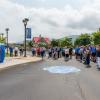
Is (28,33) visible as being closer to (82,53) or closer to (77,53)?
(77,53)

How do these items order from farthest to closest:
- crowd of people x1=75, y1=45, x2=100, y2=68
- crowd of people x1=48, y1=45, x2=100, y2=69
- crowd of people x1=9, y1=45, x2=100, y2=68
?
crowd of people x1=9, y1=45, x2=100, y2=68 → crowd of people x1=48, y1=45, x2=100, y2=69 → crowd of people x1=75, y1=45, x2=100, y2=68

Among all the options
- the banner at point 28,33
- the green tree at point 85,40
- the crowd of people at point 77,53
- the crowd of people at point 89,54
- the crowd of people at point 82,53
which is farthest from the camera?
the green tree at point 85,40

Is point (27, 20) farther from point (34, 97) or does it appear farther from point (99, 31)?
point (99, 31)

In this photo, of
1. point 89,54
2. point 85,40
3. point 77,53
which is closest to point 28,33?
point 77,53

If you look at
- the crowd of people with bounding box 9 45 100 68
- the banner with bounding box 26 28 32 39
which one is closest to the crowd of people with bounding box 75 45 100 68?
the crowd of people with bounding box 9 45 100 68

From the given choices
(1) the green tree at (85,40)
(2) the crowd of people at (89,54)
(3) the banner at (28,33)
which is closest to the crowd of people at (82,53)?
(2) the crowd of people at (89,54)

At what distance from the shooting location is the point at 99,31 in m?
141

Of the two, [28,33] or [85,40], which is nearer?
[28,33]

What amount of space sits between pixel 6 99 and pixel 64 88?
11.8 feet

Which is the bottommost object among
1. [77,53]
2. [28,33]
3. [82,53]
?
[77,53]

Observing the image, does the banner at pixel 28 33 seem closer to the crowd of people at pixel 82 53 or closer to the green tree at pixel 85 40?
the crowd of people at pixel 82 53

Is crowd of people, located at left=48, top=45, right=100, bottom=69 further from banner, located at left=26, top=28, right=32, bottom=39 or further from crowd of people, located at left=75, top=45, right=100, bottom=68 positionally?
banner, located at left=26, top=28, right=32, bottom=39

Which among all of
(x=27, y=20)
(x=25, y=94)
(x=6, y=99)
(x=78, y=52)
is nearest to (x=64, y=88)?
(x=25, y=94)

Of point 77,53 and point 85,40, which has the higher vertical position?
point 85,40
